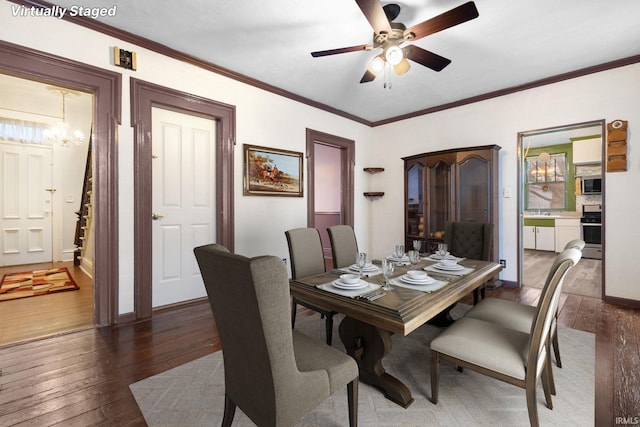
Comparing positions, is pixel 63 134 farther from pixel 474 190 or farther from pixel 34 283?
pixel 474 190

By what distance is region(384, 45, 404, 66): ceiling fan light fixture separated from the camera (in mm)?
2186

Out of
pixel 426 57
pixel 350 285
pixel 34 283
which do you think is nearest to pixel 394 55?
pixel 426 57

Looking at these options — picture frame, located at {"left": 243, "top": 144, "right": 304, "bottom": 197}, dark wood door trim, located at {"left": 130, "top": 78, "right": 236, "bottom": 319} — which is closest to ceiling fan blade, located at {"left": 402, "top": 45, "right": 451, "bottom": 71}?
picture frame, located at {"left": 243, "top": 144, "right": 304, "bottom": 197}

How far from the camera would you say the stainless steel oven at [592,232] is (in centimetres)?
557

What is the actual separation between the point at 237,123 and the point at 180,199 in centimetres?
111

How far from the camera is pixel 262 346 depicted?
0.96 m

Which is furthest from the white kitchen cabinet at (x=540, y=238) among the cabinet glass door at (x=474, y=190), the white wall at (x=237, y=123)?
the white wall at (x=237, y=123)

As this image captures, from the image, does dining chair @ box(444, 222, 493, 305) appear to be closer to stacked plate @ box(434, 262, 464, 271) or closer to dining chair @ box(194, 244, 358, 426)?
stacked plate @ box(434, 262, 464, 271)

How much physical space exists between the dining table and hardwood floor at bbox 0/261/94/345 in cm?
225

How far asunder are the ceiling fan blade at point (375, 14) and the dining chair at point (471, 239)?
6.54ft

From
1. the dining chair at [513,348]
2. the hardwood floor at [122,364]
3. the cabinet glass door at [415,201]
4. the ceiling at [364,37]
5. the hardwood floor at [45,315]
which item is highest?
the ceiling at [364,37]

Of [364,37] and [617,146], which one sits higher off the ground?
[364,37]

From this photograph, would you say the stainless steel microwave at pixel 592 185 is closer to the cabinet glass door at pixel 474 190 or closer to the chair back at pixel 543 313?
the cabinet glass door at pixel 474 190

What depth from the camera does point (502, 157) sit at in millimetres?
3898
